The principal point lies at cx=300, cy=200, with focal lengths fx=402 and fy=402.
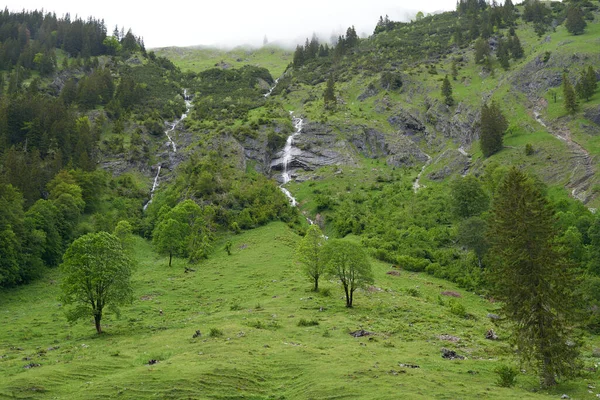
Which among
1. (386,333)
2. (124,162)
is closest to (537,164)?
(386,333)

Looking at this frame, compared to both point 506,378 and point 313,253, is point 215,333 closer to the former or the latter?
point 313,253

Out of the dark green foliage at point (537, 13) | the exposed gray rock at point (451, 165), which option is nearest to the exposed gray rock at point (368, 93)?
the exposed gray rock at point (451, 165)

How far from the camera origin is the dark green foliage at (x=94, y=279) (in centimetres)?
3878

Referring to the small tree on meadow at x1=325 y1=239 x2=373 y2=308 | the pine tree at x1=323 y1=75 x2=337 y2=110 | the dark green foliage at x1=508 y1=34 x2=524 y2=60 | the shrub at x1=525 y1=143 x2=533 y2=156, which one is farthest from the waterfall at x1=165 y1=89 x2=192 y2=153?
the dark green foliage at x1=508 y1=34 x2=524 y2=60

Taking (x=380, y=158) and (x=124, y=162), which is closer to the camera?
(x=124, y=162)

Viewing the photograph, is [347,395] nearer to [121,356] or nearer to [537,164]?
[121,356]

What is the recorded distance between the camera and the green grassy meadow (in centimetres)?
2252

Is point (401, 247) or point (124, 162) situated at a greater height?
point (124, 162)

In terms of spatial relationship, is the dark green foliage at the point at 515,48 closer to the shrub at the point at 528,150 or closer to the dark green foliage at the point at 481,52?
the dark green foliage at the point at 481,52

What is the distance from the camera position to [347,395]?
21.4 m

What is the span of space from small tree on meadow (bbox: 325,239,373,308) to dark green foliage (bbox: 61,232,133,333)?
73.3ft

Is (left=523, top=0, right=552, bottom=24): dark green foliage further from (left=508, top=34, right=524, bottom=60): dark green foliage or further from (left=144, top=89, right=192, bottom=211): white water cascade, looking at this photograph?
(left=144, top=89, right=192, bottom=211): white water cascade

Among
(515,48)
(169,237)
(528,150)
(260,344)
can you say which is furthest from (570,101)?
(260,344)

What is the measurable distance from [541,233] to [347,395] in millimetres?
15251
